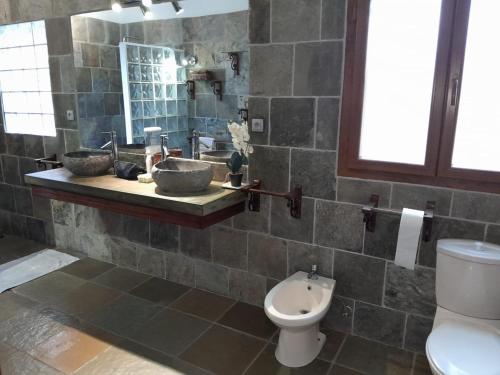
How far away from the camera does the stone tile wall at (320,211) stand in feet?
6.93

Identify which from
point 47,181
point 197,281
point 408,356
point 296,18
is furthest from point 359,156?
point 47,181

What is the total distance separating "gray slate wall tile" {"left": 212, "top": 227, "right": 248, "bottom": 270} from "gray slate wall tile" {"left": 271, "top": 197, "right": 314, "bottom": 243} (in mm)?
273

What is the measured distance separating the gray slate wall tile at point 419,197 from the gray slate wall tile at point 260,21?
1183 mm

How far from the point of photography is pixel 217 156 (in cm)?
274

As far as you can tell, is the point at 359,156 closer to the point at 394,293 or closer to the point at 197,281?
the point at 394,293

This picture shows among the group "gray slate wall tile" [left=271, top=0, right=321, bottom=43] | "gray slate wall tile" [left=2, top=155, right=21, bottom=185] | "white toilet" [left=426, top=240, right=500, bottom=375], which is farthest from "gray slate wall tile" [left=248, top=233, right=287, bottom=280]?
"gray slate wall tile" [left=2, top=155, right=21, bottom=185]

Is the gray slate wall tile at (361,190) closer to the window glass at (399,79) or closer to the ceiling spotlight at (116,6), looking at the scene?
the window glass at (399,79)

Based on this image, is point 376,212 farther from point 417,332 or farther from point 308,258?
point 417,332

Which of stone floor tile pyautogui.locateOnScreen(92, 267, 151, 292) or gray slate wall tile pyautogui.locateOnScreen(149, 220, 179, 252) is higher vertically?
gray slate wall tile pyautogui.locateOnScreen(149, 220, 179, 252)

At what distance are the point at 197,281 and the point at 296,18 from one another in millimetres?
1991

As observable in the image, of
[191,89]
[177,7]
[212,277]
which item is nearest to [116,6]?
[177,7]

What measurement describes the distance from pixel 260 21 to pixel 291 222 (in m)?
1.26

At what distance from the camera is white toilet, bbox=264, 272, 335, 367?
2.00 metres

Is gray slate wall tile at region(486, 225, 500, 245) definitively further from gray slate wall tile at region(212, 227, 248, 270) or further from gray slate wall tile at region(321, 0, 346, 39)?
gray slate wall tile at region(212, 227, 248, 270)
